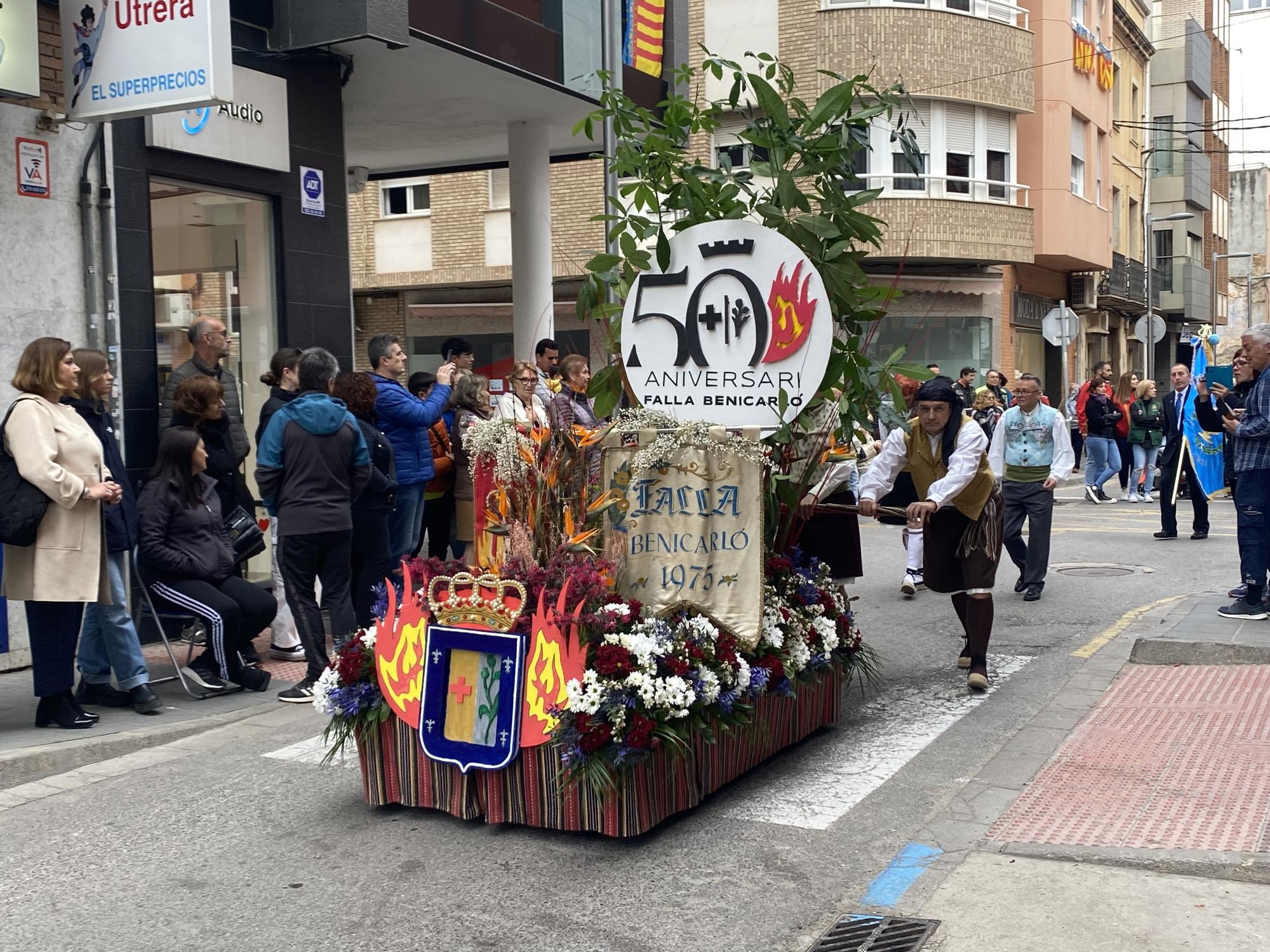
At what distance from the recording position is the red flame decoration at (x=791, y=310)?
Answer: 5.79 metres

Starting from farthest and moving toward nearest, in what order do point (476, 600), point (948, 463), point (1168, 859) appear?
point (948, 463)
point (476, 600)
point (1168, 859)

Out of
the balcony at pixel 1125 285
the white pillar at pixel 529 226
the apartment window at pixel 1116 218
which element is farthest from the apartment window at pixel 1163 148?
the white pillar at pixel 529 226

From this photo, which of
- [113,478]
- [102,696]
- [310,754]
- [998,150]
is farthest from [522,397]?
[998,150]

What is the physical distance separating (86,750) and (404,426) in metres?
3.10

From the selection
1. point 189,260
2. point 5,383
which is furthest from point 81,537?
point 189,260

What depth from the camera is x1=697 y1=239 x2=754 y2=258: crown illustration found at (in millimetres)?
5836

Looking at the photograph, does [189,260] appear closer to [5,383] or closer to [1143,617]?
[5,383]

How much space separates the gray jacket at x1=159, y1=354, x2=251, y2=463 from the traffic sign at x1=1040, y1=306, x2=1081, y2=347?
18.6 meters

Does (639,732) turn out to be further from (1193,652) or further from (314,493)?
(1193,652)

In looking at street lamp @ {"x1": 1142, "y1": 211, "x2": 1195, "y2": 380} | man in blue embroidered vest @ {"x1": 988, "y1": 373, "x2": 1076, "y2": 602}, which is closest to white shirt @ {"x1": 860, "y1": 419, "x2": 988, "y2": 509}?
man in blue embroidered vest @ {"x1": 988, "y1": 373, "x2": 1076, "y2": 602}

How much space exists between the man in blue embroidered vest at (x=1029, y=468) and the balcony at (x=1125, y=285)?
25.4 m

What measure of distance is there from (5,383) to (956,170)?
21658 mm

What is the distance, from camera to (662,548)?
5352mm

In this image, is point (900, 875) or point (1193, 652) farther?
point (1193, 652)
